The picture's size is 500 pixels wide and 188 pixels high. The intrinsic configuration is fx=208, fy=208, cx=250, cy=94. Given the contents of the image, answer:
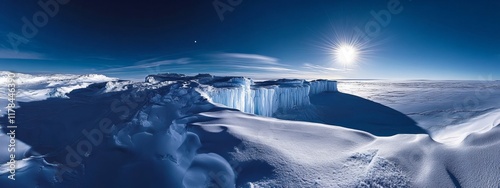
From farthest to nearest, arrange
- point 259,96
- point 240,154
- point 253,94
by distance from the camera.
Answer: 1. point 259,96
2. point 253,94
3. point 240,154

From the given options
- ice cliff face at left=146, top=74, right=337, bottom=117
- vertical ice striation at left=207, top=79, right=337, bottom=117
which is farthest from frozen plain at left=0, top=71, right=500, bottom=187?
vertical ice striation at left=207, top=79, right=337, bottom=117

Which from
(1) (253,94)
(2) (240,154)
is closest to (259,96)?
(1) (253,94)

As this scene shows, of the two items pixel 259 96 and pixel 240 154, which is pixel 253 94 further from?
pixel 240 154

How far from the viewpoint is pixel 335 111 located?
22.7 metres

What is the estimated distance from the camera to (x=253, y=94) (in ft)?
62.8

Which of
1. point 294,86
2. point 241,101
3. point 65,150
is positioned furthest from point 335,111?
point 65,150

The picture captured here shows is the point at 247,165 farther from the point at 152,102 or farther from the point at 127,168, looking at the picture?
the point at 152,102

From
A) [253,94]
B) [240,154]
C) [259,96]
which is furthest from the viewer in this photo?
[259,96]

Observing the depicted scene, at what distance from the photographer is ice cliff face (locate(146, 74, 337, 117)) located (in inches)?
567

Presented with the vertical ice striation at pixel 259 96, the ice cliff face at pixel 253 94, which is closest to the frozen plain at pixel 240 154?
the ice cliff face at pixel 253 94

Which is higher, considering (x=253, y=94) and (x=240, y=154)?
(x=253, y=94)

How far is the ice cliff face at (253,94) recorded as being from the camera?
14413 mm

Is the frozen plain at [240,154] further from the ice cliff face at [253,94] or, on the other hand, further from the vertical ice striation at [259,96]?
the vertical ice striation at [259,96]

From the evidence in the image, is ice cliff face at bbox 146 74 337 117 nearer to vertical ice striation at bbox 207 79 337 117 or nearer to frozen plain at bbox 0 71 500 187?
vertical ice striation at bbox 207 79 337 117
